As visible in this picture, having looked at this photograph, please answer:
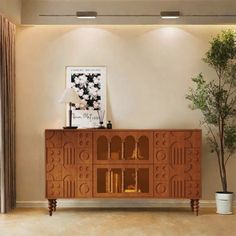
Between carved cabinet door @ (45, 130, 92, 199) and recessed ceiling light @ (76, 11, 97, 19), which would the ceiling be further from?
Result: carved cabinet door @ (45, 130, 92, 199)

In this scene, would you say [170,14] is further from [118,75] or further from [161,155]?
[161,155]

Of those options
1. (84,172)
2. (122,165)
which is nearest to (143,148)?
(122,165)

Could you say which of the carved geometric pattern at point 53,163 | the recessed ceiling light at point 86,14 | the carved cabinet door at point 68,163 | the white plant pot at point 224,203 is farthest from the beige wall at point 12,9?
the white plant pot at point 224,203

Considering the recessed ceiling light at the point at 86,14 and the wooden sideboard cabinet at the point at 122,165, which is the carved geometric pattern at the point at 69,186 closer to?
the wooden sideboard cabinet at the point at 122,165

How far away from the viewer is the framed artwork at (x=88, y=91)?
661 centimetres

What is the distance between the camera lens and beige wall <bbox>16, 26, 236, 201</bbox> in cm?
666

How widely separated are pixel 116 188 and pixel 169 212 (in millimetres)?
794

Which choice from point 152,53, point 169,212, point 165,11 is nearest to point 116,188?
point 169,212

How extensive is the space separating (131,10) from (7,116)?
2206mm

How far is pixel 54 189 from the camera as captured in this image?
6.16 meters

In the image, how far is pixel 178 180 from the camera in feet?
20.2

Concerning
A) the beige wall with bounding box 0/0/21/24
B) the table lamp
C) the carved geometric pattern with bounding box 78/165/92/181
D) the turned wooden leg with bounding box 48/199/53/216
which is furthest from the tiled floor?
the beige wall with bounding box 0/0/21/24

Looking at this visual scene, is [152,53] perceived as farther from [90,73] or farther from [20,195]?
[20,195]

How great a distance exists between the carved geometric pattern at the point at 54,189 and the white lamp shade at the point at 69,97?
1067 millimetres
